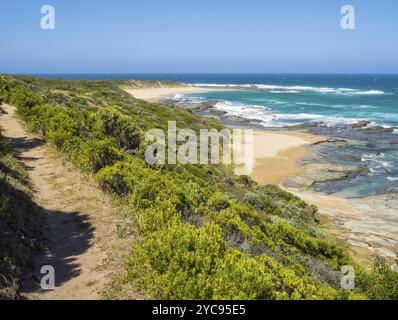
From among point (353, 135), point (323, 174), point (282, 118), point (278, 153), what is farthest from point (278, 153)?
point (282, 118)

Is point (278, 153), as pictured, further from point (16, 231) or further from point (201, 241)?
point (16, 231)

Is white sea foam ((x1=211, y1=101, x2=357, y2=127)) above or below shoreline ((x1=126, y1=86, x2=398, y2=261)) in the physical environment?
above

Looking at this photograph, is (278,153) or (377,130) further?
(377,130)

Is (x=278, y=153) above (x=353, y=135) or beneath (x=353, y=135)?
beneath

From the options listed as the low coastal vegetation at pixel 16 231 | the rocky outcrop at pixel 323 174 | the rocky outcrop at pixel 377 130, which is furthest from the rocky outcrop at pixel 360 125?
the low coastal vegetation at pixel 16 231

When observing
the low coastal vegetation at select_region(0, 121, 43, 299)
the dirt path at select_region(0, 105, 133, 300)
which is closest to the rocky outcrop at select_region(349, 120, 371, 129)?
the dirt path at select_region(0, 105, 133, 300)

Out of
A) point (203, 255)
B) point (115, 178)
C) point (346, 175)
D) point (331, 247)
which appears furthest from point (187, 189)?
point (346, 175)

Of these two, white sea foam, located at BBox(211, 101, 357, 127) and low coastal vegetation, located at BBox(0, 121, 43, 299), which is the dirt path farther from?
white sea foam, located at BBox(211, 101, 357, 127)
